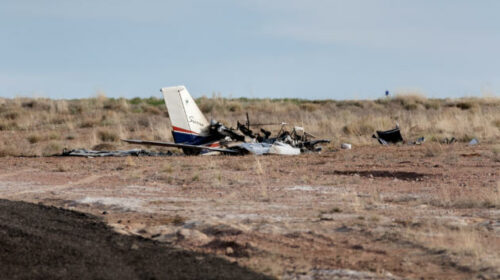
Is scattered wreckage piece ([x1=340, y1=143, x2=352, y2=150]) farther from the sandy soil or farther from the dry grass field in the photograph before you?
the sandy soil

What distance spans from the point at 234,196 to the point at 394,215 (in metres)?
3.69

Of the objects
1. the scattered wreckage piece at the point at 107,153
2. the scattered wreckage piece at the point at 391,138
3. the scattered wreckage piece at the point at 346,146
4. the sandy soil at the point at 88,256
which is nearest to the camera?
the sandy soil at the point at 88,256

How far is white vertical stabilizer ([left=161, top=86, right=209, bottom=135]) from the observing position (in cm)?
2428

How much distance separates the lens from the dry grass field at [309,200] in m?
9.93

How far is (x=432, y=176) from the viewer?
62.1ft

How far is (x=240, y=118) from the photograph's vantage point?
41250 mm

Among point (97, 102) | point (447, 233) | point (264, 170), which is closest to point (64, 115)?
point (97, 102)

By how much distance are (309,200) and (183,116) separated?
1019cm

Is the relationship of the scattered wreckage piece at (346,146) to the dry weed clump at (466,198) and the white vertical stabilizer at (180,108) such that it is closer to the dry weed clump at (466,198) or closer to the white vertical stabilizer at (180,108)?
the white vertical stabilizer at (180,108)

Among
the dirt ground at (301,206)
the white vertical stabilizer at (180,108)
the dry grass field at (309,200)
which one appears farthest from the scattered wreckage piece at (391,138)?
the white vertical stabilizer at (180,108)

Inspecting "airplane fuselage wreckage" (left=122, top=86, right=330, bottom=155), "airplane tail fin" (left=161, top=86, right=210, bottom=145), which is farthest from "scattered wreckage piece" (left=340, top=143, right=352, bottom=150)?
"airplane tail fin" (left=161, top=86, right=210, bottom=145)

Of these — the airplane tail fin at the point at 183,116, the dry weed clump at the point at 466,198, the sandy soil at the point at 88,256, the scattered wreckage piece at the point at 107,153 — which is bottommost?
the sandy soil at the point at 88,256

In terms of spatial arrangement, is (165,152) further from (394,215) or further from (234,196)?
(394,215)

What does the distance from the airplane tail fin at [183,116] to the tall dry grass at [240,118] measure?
6.14m
